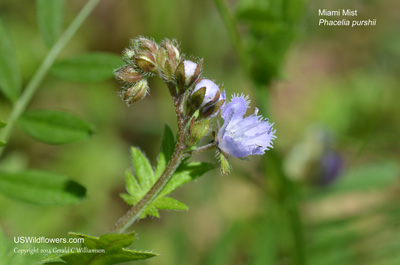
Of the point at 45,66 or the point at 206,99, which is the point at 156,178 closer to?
the point at 206,99

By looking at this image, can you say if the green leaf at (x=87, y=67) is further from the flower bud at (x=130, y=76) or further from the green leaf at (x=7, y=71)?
the flower bud at (x=130, y=76)

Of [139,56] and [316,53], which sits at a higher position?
[316,53]

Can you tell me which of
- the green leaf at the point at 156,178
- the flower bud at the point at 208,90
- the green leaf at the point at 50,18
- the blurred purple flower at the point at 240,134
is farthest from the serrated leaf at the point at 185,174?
the green leaf at the point at 50,18

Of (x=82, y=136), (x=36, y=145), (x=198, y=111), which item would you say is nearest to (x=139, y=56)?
(x=198, y=111)

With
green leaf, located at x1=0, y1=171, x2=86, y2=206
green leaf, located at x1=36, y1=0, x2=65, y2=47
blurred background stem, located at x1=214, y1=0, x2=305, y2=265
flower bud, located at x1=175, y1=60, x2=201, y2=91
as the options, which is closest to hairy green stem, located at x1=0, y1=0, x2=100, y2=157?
green leaf, located at x1=36, y1=0, x2=65, y2=47

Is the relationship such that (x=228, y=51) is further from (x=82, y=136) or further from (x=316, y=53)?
(x=82, y=136)

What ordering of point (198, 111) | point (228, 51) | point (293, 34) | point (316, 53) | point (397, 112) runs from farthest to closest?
point (316, 53), point (228, 51), point (397, 112), point (293, 34), point (198, 111)

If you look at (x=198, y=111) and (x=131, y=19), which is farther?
(x=131, y=19)
